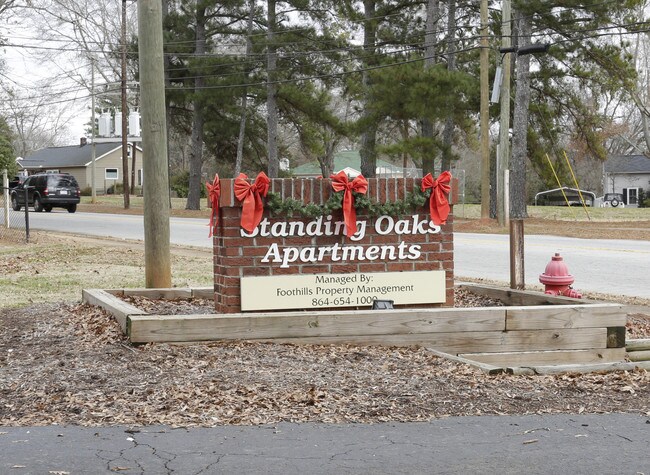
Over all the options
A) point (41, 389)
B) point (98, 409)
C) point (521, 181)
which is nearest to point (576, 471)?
point (98, 409)

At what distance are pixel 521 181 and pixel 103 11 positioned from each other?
35801mm

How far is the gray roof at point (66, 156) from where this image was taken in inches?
3185

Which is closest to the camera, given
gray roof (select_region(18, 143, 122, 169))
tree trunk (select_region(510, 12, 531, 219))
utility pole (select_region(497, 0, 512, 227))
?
utility pole (select_region(497, 0, 512, 227))

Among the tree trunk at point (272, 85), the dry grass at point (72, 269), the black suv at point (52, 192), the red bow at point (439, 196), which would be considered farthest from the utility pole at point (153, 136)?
the black suv at point (52, 192)

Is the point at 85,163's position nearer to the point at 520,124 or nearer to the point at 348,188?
the point at 520,124

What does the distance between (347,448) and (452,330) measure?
2847mm

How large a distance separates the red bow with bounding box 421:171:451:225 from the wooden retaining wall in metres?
1.14

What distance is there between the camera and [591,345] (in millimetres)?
7754

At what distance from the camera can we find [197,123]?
43531 mm

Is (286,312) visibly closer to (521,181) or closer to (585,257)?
(585,257)

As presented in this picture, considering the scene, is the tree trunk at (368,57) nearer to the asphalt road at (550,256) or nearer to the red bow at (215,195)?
the asphalt road at (550,256)

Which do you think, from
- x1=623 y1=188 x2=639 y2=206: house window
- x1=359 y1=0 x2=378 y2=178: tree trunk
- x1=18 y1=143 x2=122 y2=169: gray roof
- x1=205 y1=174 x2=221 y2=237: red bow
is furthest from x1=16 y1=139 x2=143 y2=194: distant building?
x1=205 y1=174 x2=221 y2=237: red bow

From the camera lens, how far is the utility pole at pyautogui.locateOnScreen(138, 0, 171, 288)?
9469 millimetres

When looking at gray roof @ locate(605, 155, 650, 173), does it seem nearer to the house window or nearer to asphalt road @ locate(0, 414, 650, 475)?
the house window
